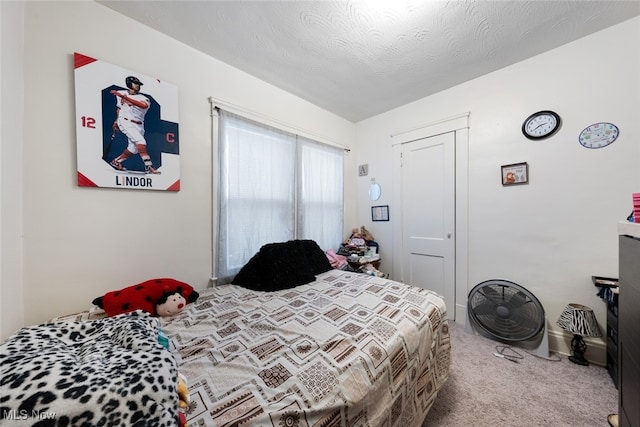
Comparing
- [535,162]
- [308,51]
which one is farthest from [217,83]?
[535,162]

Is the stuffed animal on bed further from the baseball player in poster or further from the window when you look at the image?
the baseball player in poster

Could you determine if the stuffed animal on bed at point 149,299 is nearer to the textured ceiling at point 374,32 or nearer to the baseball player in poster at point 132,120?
the baseball player in poster at point 132,120

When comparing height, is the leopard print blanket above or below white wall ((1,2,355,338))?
below

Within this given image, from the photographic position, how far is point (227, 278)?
2080 millimetres

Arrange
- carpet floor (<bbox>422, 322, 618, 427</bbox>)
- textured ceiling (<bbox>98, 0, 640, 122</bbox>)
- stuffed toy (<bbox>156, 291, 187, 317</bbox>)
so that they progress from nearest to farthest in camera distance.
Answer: carpet floor (<bbox>422, 322, 618, 427</bbox>) < stuffed toy (<bbox>156, 291, 187, 317</bbox>) < textured ceiling (<bbox>98, 0, 640, 122</bbox>)

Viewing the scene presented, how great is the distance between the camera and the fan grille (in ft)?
6.01

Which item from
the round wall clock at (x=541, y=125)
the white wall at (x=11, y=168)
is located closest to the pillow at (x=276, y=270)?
the white wall at (x=11, y=168)

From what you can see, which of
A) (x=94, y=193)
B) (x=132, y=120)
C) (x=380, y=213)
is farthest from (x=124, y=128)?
(x=380, y=213)

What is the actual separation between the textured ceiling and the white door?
0.79 meters

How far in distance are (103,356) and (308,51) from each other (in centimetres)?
233

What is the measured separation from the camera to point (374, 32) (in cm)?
170

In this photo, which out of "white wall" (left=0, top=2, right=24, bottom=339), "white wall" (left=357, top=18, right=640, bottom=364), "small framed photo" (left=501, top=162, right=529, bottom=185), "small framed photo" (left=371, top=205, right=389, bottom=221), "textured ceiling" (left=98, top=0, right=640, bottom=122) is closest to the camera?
"white wall" (left=0, top=2, right=24, bottom=339)

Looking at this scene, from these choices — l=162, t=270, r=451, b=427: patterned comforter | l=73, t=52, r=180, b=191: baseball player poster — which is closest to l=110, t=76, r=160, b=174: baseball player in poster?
l=73, t=52, r=180, b=191: baseball player poster

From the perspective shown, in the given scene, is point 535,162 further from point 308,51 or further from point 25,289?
point 25,289
